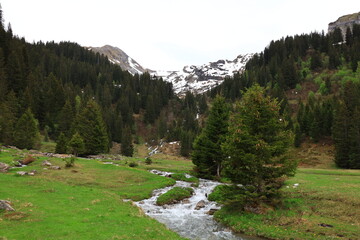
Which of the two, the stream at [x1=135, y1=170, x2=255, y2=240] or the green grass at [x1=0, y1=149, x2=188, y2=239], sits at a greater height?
the green grass at [x1=0, y1=149, x2=188, y2=239]

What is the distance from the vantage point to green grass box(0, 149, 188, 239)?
1494cm

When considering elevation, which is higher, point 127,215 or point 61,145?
point 61,145

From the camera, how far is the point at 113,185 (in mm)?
36406

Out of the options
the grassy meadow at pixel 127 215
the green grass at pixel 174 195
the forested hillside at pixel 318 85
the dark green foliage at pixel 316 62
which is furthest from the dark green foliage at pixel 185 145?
the dark green foliage at pixel 316 62

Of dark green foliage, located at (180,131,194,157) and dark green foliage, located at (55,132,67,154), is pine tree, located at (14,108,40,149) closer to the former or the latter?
dark green foliage, located at (55,132,67,154)

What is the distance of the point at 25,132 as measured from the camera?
66125mm

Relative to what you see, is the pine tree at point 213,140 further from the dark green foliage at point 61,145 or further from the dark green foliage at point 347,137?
the dark green foliage at point 347,137

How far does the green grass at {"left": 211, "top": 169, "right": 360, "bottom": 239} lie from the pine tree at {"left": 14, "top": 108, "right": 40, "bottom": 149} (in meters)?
63.5

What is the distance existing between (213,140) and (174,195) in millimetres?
13976

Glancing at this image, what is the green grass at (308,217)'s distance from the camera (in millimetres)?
Result: 19391

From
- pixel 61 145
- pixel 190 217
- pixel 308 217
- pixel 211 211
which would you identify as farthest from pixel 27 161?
pixel 308 217

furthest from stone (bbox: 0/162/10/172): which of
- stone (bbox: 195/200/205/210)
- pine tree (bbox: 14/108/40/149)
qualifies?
pine tree (bbox: 14/108/40/149)

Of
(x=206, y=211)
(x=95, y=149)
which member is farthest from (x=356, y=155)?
(x=95, y=149)

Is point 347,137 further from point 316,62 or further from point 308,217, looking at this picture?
point 316,62
